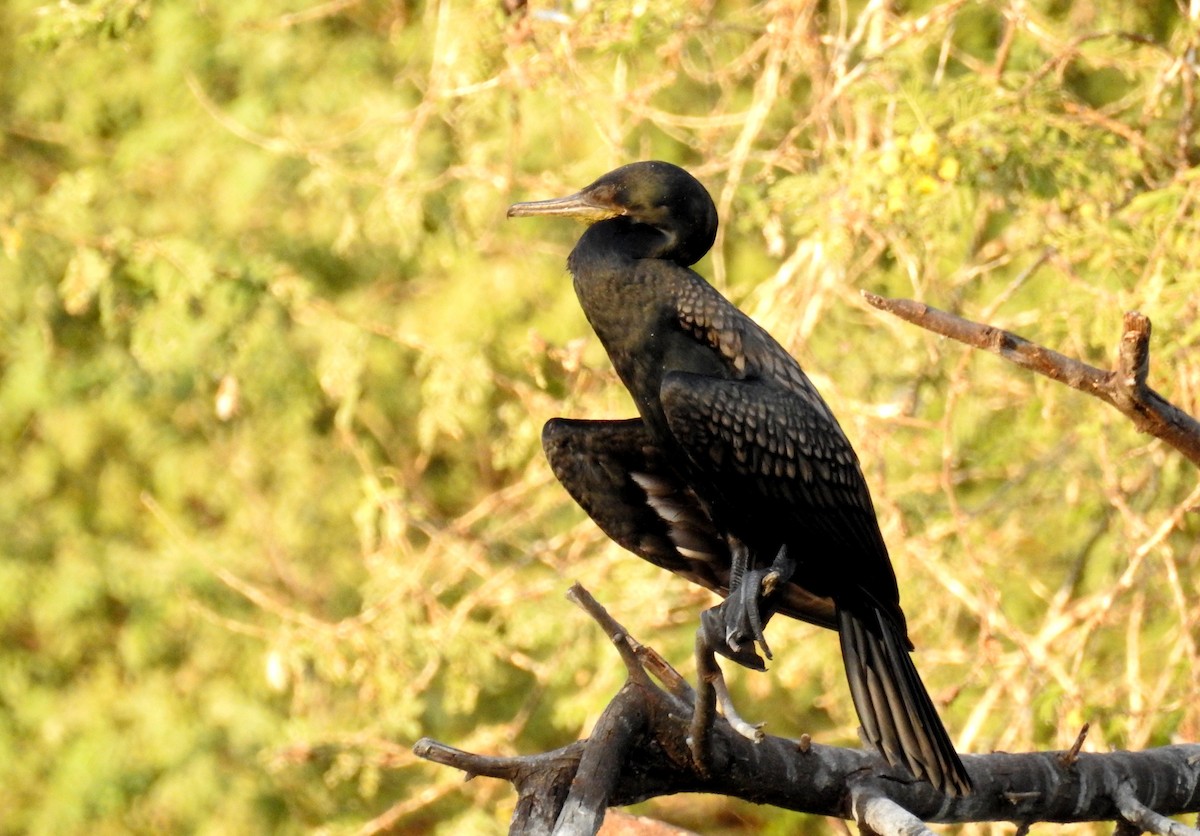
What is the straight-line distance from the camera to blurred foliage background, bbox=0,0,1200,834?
400cm

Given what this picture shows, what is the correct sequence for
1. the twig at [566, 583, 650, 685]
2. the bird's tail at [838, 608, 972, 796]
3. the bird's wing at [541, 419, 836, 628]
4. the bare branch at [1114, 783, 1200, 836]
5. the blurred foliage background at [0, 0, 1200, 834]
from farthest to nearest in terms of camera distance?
the blurred foliage background at [0, 0, 1200, 834] → the bird's wing at [541, 419, 836, 628] → the bird's tail at [838, 608, 972, 796] → the bare branch at [1114, 783, 1200, 836] → the twig at [566, 583, 650, 685]

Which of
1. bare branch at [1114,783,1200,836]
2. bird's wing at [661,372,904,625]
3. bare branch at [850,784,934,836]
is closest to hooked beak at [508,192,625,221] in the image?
bird's wing at [661,372,904,625]

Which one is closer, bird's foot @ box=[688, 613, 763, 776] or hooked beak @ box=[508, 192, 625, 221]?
bird's foot @ box=[688, 613, 763, 776]

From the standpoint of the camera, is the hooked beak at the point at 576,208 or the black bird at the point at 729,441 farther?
the hooked beak at the point at 576,208

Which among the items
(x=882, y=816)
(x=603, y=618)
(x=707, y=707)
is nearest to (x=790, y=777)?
(x=882, y=816)

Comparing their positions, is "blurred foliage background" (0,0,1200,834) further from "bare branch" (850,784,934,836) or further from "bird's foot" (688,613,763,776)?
"bird's foot" (688,613,763,776)

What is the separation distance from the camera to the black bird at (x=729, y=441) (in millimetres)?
2662

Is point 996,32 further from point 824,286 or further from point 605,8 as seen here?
point 605,8

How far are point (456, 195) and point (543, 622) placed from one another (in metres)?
1.29

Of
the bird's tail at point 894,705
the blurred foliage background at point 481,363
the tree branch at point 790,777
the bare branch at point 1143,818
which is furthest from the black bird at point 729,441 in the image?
the blurred foliage background at point 481,363

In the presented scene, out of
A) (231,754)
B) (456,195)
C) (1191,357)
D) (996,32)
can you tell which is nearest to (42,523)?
(231,754)

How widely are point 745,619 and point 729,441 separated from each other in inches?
13.1

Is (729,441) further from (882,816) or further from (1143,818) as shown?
(1143,818)

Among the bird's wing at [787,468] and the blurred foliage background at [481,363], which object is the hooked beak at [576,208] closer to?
the bird's wing at [787,468]
